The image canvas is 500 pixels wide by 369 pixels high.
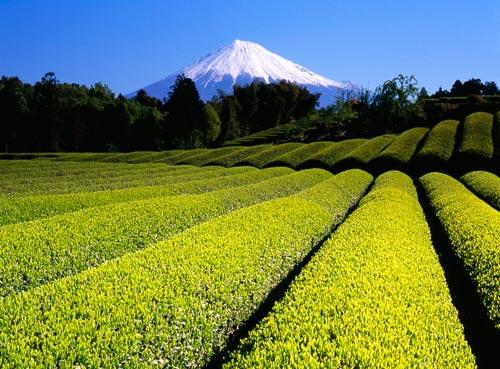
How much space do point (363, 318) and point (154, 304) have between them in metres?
3.61

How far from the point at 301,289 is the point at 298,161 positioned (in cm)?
3644

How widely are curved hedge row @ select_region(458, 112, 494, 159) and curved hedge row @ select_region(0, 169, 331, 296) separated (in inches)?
1057

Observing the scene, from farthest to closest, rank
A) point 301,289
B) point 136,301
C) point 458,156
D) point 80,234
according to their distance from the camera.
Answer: point 458,156 → point 80,234 → point 301,289 → point 136,301

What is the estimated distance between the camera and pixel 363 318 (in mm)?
7422

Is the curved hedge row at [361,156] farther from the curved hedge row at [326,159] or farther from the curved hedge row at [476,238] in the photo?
the curved hedge row at [476,238]

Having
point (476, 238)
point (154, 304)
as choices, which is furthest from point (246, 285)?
point (476, 238)

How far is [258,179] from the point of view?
3200 centimetres

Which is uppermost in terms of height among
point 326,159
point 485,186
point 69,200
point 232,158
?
point 69,200

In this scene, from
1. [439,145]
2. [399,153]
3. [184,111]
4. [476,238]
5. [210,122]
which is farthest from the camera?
[210,122]

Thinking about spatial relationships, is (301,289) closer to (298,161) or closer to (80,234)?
(80,234)

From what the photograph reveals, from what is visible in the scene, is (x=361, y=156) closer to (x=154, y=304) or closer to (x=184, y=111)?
(x=154, y=304)

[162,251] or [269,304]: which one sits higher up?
[162,251]

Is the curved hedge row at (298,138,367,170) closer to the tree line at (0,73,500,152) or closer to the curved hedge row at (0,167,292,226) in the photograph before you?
the curved hedge row at (0,167,292,226)

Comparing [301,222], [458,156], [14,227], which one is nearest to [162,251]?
[14,227]
